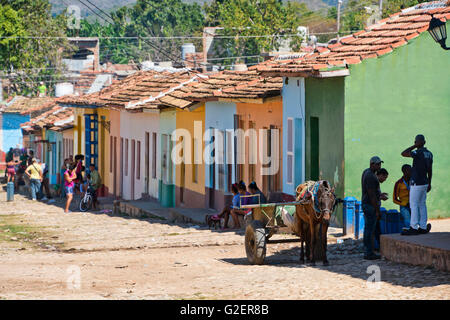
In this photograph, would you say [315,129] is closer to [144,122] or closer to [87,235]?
[87,235]

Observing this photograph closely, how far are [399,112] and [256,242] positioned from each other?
6014 millimetres

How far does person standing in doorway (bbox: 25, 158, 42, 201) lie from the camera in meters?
34.3

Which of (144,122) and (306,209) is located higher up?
(144,122)

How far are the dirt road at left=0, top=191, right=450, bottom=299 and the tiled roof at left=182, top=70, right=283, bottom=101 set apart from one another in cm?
353

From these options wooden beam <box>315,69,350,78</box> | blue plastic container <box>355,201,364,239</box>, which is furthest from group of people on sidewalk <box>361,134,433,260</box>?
wooden beam <box>315,69,350,78</box>

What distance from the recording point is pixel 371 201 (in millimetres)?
15172

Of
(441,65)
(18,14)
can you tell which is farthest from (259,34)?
(441,65)

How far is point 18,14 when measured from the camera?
6400 cm

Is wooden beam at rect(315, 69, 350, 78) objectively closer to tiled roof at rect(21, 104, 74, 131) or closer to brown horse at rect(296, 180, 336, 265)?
brown horse at rect(296, 180, 336, 265)

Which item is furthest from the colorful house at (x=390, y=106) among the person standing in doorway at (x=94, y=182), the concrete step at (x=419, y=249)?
the person standing in doorway at (x=94, y=182)

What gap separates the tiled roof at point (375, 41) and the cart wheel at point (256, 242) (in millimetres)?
4933

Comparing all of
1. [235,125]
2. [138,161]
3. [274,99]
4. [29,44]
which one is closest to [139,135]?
[138,161]

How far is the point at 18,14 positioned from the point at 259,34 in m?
17.9

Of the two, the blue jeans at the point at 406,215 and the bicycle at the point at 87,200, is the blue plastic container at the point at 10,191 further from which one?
the blue jeans at the point at 406,215
